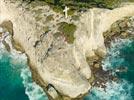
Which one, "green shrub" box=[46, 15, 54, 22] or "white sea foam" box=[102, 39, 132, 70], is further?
"white sea foam" box=[102, 39, 132, 70]

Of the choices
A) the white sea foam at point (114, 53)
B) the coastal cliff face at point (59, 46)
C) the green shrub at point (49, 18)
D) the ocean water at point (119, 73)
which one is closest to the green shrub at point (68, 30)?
the coastal cliff face at point (59, 46)

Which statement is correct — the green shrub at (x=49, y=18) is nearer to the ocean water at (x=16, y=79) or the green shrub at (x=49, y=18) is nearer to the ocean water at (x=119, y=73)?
the ocean water at (x=16, y=79)

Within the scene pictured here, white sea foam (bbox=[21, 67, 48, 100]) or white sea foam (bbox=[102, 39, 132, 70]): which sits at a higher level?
white sea foam (bbox=[102, 39, 132, 70])

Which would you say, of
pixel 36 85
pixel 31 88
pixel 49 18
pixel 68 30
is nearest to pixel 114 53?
pixel 68 30

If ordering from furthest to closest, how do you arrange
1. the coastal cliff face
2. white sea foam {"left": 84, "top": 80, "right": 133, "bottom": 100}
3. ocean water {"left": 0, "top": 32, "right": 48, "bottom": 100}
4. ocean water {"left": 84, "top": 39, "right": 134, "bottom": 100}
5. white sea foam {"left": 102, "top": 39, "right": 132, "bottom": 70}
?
1. white sea foam {"left": 102, "top": 39, "right": 132, "bottom": 70}
2. ocean water {"left": 0, "top": 32, "right": 48, "bottom": 100}
3. ocean water {"left": 84, "top": 39, "right": 134, "bottom": 100}
4. white sea foam {"left": 84, "top": 80, "right": 133, "bottom": 100}
5. the coastal cliff face

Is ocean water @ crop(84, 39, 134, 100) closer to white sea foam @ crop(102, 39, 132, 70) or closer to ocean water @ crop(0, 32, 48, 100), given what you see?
white sea foam @ crop(102, 39, 132, 70)

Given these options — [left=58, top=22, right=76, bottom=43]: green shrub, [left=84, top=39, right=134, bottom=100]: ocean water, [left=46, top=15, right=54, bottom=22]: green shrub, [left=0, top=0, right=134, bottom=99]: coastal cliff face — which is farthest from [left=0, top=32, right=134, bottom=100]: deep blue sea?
[left=58, top=22, right=76, bottom=43]: green shrub
